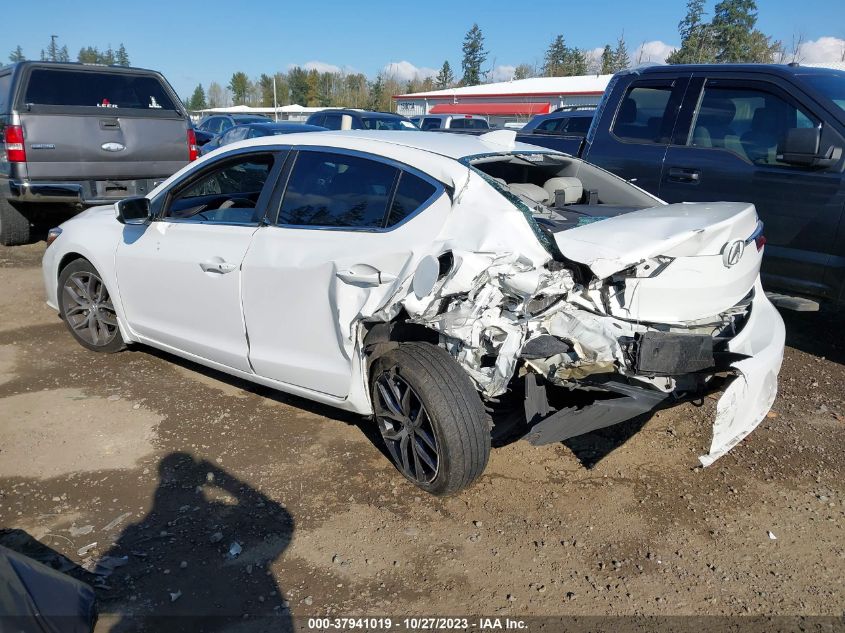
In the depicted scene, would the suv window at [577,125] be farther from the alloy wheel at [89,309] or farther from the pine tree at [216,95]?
the pine tree at [216,95]

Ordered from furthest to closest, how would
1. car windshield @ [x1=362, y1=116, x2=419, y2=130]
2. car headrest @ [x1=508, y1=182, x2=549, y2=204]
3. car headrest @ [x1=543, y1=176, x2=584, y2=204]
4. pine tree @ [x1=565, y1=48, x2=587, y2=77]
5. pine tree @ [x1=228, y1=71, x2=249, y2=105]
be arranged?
1. pine tree @ [x1=228, y1=71, x2=249, y2=105]
2. pine tree @ [x1=565, y1=48, x2=587, y2=77]
3. car windshield @ [x1=362, y1=116, x2=419, y2=130]
4. car headrest @ [x1=543, y1=176, x2=584, y2=204]
5. car headrest @ [x1=508, y1=182, x2=549, y2=204]

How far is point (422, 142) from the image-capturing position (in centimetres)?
356

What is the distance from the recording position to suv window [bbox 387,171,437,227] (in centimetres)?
321

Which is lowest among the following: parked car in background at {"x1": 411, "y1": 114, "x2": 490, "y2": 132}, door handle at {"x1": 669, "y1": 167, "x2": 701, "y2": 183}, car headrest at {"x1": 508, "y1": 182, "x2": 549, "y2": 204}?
car headrest at {"x1": 508, "y1": 182, "x2": 549, "y2": 204}

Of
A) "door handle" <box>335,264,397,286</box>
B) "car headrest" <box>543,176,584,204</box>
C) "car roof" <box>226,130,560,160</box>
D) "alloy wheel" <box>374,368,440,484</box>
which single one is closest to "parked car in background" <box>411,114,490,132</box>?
"car headrest" <box>543,176,584,204</box>

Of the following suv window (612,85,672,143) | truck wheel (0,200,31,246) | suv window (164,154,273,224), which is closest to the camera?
suv window (164,154,273,224)

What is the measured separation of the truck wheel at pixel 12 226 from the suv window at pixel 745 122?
26.1 ft

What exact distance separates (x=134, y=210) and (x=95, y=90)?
4.94 metres

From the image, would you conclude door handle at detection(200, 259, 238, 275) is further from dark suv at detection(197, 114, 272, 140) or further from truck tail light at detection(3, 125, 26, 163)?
dark suv at detection(197, 114, 272, 140)

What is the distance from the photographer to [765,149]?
16.7 ft

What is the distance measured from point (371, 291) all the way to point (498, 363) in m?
0.73

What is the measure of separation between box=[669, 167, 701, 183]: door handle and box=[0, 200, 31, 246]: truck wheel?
781cm

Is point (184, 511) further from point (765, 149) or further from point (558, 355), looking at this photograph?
point (765, 149)

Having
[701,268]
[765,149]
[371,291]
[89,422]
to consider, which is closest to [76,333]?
[89,422]
